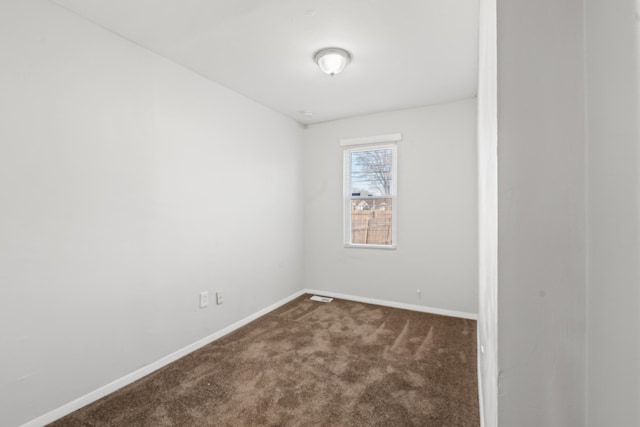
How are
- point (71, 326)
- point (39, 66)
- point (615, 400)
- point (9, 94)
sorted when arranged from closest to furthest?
point (615, 400), point (9, 94), point (39, 66), point (71, 326)

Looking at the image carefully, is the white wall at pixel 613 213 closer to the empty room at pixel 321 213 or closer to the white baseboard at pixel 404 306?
the empty room at pixel 321 213

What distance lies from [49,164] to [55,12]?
0.91 m

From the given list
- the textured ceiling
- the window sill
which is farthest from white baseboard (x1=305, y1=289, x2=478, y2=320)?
the textured ceiling

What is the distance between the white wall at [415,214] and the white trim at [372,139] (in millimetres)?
60

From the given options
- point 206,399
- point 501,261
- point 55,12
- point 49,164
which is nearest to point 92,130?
point 49,164

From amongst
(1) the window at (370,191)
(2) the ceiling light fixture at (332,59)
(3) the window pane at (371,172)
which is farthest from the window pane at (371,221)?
(2) the ceiling light fixture at (332,59)

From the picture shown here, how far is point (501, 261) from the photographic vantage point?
2.01 ft

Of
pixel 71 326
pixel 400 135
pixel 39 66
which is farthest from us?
pixel 400 135

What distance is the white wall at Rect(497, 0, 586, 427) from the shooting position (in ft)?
1.81

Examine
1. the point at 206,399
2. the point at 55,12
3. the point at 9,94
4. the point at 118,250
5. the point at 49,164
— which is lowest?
the point at 206,399

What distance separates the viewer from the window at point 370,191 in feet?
12.9

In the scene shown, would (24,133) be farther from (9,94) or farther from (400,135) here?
(400,135)

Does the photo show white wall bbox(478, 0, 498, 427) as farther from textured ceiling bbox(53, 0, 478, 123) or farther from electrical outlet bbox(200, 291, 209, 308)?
electrical outlet bbox(200, 291, 209, 308)

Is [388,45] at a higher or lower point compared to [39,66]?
higher
